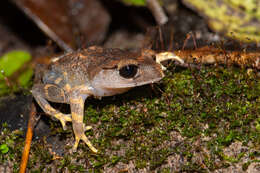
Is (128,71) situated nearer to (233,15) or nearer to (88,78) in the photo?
(88,78)

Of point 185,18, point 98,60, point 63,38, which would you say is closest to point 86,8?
point 63,38

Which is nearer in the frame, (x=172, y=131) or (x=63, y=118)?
(x=172, y=131)

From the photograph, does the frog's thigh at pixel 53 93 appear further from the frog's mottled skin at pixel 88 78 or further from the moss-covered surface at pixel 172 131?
the moss-covered surface at pixel 172 131

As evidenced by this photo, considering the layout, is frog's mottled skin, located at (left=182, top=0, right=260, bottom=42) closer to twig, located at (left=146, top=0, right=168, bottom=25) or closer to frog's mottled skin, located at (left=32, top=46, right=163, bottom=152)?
twig, located at (left=146, top=0, right=168, bottom=25)

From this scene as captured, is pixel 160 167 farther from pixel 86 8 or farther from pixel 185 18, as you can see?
pixel 86 8

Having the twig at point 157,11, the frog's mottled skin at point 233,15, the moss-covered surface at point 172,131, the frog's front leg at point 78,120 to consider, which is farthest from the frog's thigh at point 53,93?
Result: the twig at point 157,11

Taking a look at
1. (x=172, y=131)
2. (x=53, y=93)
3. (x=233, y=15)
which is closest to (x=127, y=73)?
(x=172, y=131)
